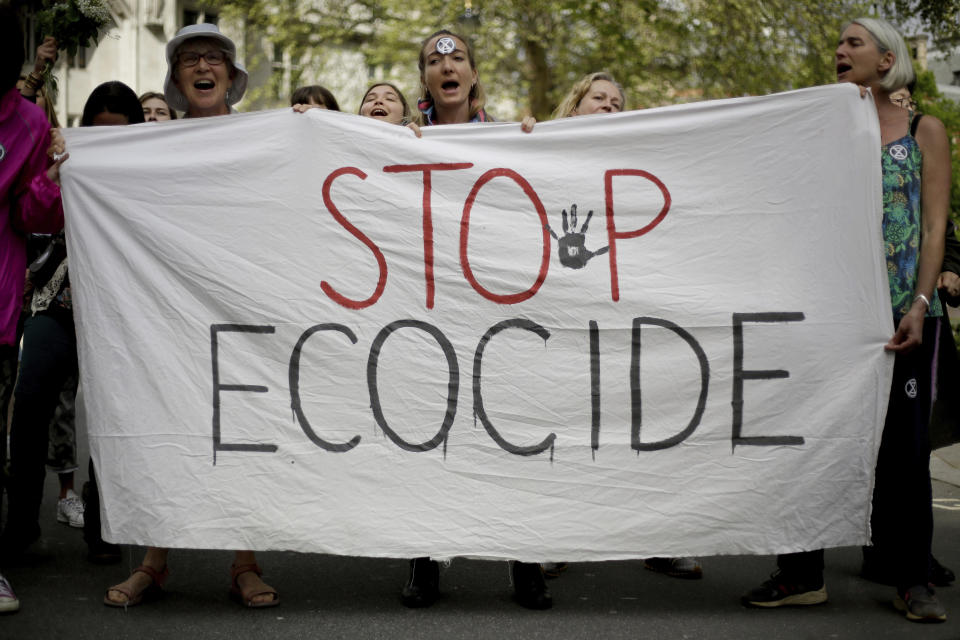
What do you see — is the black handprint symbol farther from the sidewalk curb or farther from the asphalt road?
the sidewalk curb

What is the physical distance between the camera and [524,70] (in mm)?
18859

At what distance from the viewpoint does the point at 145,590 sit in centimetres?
407

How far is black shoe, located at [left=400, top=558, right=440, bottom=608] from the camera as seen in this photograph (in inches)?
158

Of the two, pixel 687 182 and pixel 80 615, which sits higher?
pixel 687 182

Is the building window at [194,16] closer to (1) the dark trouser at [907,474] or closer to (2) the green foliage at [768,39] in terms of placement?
(2) the green foliage at [768,39]

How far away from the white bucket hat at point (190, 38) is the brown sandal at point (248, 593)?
176 cm

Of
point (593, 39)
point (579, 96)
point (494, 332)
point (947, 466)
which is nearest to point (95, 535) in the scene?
point (494, 332)

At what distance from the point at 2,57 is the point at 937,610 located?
3625mm

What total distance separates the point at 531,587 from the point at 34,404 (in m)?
2.02

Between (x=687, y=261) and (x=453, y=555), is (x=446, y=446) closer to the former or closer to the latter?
(x=453, y=555)

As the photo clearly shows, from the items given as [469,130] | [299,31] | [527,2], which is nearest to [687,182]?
[469,130]

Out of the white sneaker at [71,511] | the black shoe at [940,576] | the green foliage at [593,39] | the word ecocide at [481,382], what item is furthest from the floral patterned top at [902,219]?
the green foliage at [593,39]

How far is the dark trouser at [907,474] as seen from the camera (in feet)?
12.8

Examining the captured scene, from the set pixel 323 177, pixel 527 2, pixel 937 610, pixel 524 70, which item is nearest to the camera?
pixel 937 610
